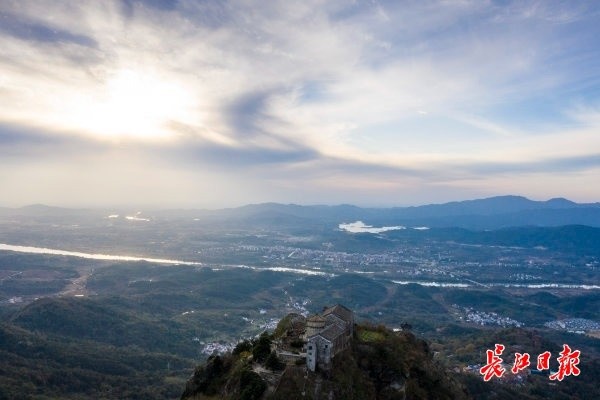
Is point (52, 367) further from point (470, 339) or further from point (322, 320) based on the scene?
point (470, 339)

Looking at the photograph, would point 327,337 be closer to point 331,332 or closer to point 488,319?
point 331,332

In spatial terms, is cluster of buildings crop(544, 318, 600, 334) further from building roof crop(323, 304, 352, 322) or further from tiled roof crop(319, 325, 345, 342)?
tiled roof crop(319, 325, 345, 342)

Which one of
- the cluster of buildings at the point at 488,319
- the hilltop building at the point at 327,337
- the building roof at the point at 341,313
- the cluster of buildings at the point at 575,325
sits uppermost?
the building roof at the point at 341,313

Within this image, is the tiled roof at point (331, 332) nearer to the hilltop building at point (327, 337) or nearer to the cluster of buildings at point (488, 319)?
the hilltop building at point (327, 337)

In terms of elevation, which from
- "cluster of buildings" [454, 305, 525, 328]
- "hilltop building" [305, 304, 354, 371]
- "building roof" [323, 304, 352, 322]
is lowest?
"cluster of buildings" [454, 305, 525, 328]

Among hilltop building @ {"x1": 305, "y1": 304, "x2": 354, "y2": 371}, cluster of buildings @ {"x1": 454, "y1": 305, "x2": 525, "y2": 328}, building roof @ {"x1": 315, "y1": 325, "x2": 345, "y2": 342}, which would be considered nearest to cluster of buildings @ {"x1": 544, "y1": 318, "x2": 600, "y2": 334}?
cluster of buildings @ {"x1": 454, "y1": 305, "x2": 525, "y2": 328}

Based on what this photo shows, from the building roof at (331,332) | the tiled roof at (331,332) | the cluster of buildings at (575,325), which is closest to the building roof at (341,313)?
the building roof at (331,332)

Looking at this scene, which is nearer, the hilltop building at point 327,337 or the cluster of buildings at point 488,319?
the hilltop building at point 327,337

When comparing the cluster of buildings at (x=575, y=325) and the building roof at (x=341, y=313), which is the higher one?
the building roof at (x=341, y=313)

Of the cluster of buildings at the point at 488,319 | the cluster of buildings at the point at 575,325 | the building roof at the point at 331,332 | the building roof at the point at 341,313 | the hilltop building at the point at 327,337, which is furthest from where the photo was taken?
the cluster of buildings at the point at 488,319
